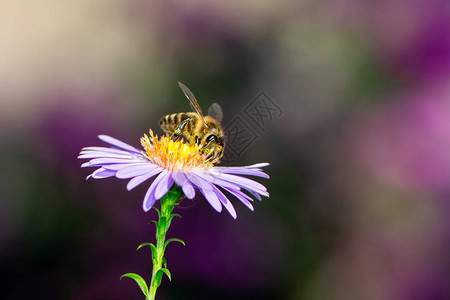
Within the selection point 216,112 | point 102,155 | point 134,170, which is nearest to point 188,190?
point 134,170

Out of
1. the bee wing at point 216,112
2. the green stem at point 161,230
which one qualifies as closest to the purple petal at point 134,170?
the green stem at point 161,230

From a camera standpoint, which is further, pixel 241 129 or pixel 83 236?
pixel 83 236

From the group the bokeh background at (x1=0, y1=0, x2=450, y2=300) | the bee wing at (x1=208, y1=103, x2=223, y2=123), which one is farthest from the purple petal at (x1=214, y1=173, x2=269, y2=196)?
the bokeh background at (x1=0, y1=0, x2=450, y2=300)

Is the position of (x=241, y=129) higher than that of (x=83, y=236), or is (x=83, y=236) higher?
(x=241, y=129)

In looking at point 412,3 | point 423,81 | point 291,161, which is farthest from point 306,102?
point 412,3

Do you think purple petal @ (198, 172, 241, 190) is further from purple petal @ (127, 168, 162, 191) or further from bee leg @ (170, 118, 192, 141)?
bee leg @ (170, 118, 192, 141)

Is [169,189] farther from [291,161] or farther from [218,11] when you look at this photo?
[218,11]

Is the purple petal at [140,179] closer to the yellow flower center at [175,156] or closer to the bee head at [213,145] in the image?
the yellow flower center at [175,156]
